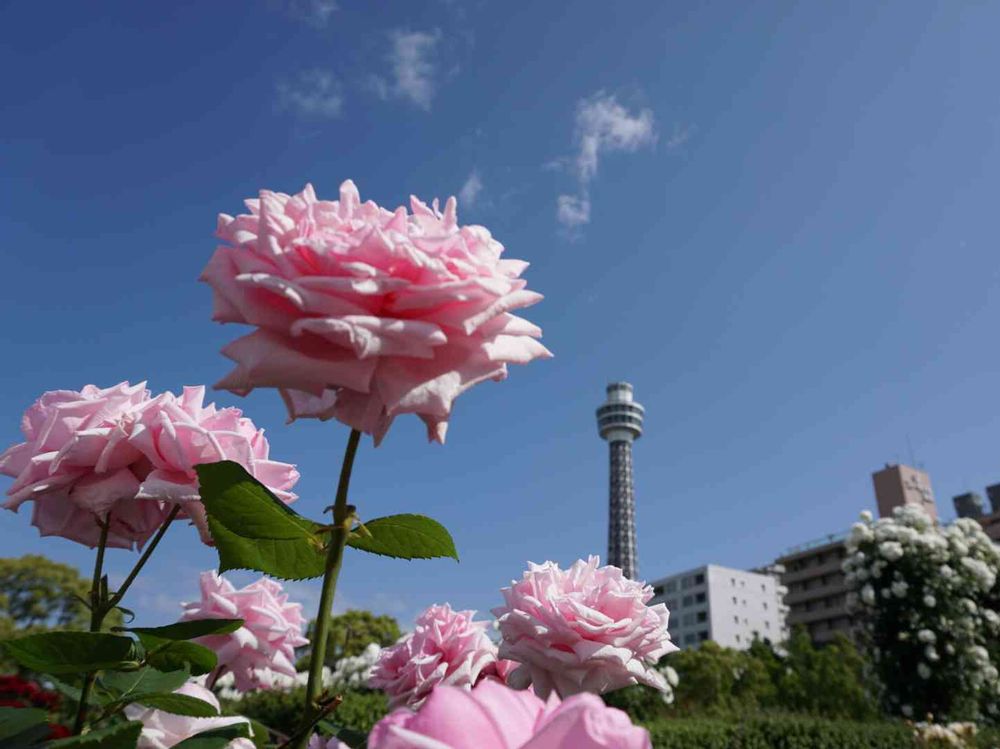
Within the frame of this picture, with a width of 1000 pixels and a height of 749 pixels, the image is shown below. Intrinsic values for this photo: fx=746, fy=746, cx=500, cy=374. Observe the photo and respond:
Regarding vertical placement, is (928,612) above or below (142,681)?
above

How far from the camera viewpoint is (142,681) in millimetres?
1106

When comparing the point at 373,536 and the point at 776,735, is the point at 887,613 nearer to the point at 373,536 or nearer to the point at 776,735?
the point at 776,735

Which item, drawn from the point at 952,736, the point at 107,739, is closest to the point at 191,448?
the point at 107,739

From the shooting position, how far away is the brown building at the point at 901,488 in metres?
66.3

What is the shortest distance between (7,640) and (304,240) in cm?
66

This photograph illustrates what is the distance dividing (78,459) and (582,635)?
1.11 m

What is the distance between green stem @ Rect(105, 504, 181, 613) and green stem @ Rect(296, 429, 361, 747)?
48 centimetres

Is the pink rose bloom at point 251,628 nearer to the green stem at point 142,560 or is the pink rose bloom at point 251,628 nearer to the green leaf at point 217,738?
the green stem at point 142,560

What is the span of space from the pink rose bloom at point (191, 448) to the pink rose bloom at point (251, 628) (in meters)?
0.56

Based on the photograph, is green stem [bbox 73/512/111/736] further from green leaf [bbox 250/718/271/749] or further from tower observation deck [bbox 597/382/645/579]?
tower observation deck [bbox 597/382/645/579]

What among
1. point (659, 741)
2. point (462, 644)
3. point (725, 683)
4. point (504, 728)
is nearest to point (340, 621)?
point (659, 741)

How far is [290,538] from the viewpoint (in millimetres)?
949

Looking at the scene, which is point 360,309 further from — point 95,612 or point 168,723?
point 168,723

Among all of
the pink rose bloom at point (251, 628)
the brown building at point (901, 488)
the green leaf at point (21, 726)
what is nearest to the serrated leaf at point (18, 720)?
the green leaf at point (21, 726)
